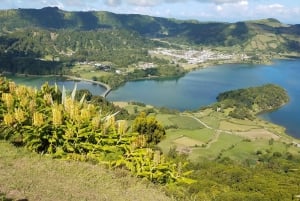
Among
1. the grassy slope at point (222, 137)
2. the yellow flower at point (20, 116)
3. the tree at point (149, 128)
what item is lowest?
the grassy slope at point (222, 137)

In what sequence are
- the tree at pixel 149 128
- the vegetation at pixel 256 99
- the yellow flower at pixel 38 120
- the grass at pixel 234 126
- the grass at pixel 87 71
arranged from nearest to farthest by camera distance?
the yellow flower at pixel 38 120
the tree at pixel 149 128
the grass at pixel 234 126
the vegetation at pixel 256 99
the grass at pixel 87 71

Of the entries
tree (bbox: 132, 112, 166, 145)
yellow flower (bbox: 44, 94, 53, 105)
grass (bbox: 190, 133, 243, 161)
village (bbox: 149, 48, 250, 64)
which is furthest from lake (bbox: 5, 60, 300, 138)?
yellow flower (bbox: 44, 94, 53, 105)

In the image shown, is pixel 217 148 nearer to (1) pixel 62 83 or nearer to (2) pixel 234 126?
(2) pixel 234 126

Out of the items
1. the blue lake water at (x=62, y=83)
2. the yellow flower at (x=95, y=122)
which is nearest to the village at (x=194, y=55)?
the blue lake water at (x=62, y=83)

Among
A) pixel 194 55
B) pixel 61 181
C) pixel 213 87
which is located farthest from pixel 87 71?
pixel 61 181

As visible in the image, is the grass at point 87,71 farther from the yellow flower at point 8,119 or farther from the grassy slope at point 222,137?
the yellow flower at point 8,119

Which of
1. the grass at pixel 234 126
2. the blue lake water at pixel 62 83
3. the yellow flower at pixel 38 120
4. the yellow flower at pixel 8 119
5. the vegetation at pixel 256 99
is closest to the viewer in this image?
the yellow flower at pixel 38 120

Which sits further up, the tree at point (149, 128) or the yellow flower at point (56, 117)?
the yellow flower at point (56, 117)
